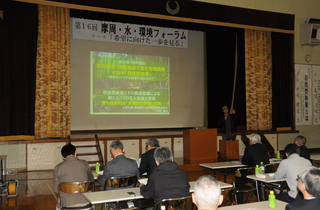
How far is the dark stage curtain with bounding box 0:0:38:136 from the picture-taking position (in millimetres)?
7449

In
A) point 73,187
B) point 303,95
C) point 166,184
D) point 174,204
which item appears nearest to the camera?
point 174,204

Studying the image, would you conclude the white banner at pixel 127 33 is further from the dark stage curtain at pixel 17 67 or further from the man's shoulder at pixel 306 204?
the man's shoulder at pixel 306 204

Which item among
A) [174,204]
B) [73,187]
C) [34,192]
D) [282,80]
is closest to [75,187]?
[73,187]

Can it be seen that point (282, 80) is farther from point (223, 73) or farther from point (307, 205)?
point (307, 205)

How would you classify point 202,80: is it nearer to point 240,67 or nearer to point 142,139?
point 240,67

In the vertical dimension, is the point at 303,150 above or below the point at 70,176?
above

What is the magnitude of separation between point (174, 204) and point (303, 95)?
31.7 feet

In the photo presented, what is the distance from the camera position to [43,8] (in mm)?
7918

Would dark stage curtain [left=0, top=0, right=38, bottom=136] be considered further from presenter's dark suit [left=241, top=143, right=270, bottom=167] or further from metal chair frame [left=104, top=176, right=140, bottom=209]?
presenter's dark suit [left=241, top=143, right=270, bottom=167]

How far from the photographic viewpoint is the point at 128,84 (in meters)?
→ 9.61

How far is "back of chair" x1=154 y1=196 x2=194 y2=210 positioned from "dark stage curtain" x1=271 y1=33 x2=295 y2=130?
8.53 meters

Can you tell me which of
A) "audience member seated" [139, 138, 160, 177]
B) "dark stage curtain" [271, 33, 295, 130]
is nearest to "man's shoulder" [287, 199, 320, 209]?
"audience member seated" [139, 138, 160, 177]

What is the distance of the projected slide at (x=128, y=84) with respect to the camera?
368 inches

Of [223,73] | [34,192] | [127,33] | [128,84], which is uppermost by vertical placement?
[127,33]
